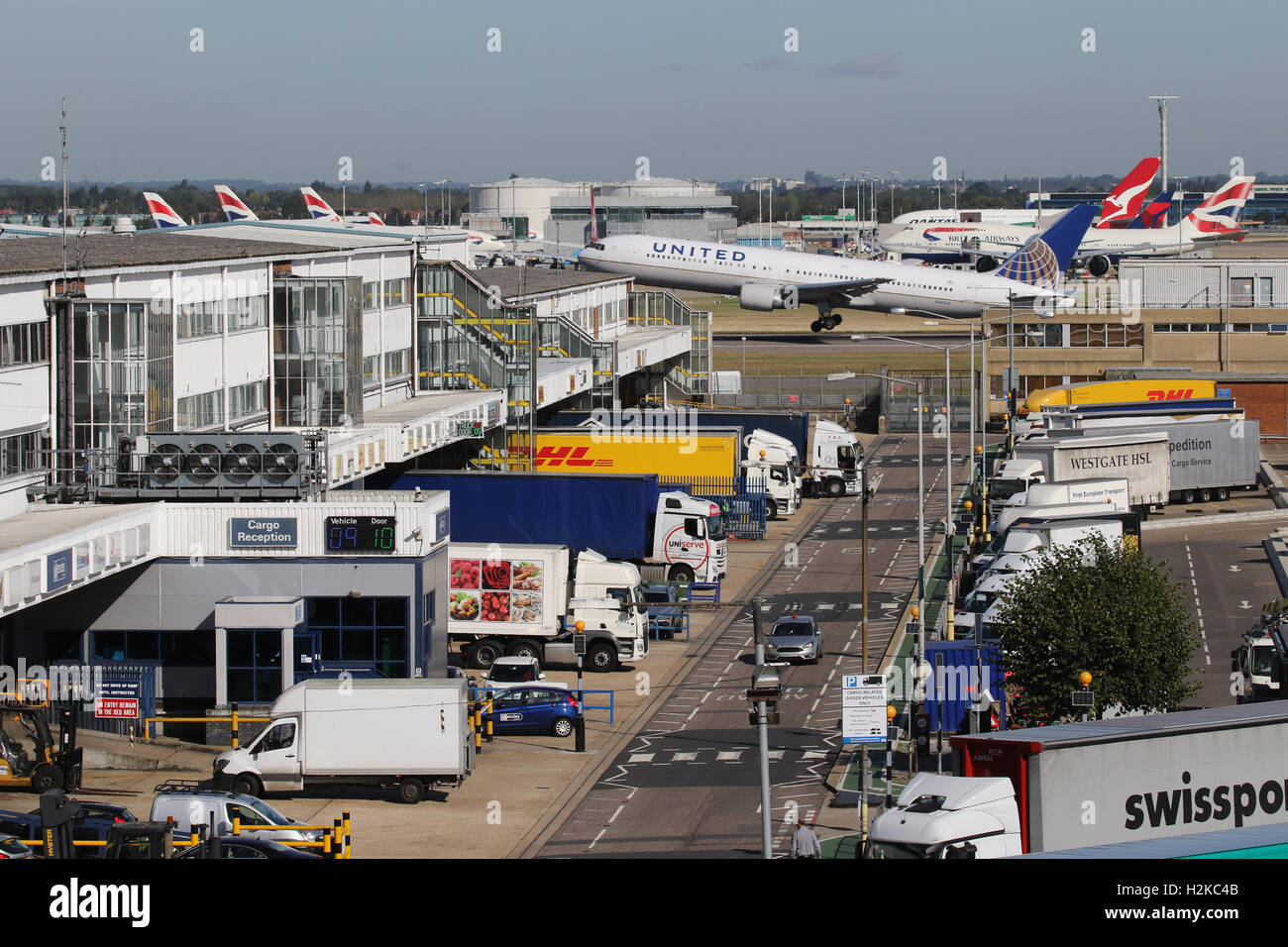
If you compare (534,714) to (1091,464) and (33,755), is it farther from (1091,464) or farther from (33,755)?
(1091,464)

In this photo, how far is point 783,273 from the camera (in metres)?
113

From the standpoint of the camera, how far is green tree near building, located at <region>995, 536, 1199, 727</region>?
29.1 m

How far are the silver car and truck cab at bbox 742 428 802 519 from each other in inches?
787

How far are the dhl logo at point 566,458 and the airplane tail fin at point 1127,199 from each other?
450 ft

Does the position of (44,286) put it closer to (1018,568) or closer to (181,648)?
(181,648)

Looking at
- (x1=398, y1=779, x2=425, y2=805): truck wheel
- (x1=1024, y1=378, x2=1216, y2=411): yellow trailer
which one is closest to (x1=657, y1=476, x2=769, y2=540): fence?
(x1=1024, y1=378, x2=1216, y2=411): yellow trailer

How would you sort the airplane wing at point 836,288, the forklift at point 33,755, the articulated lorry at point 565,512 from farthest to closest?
the airplane wing at point 836,288, the articulated lorry at point 565,512, the forklift at point 33,755

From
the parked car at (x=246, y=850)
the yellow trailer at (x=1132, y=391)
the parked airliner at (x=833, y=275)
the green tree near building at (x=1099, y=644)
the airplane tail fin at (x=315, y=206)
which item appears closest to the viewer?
the parked car at (x=246, y=850)

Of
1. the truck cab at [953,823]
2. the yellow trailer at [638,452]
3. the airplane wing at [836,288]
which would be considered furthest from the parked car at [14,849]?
the airplane wing at [836,288]

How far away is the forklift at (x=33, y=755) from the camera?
26500 millimetres

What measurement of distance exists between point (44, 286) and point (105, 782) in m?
11.1

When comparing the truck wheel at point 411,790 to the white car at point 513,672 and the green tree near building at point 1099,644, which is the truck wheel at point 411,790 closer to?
the white car at point 513,672
